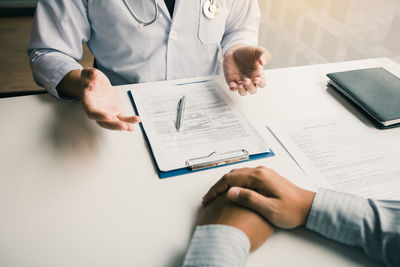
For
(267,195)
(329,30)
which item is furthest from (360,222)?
(329,30)

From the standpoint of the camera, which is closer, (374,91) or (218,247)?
(218,247)

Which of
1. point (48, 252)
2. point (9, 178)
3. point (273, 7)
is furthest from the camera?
point (273, 7)

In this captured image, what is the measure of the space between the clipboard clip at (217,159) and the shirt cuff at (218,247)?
157mm

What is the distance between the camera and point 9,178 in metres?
0.58

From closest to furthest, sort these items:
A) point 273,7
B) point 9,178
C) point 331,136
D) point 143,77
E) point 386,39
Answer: point 9,178 → point 331,136 → point 143,77 → point 386,39 → point 273,7

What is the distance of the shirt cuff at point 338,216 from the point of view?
0.50 meters

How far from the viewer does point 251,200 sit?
0.52 metres

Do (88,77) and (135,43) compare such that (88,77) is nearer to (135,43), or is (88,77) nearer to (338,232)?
(135,43)

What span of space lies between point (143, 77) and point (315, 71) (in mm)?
580

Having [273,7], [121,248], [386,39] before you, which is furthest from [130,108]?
[273,7]

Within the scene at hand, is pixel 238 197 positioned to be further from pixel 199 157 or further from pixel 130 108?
pixel 130 108

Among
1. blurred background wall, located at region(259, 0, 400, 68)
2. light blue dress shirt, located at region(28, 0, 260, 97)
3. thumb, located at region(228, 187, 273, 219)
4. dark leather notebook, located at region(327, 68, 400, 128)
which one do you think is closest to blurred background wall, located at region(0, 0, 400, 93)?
blurred background wall, located at region(259, 0, 400, 68)

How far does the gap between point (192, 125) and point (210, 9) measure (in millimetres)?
457

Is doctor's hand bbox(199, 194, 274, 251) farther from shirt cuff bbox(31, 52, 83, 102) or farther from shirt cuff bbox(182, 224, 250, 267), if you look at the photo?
shirt cuff bbox(31, 52, 83, 102)
